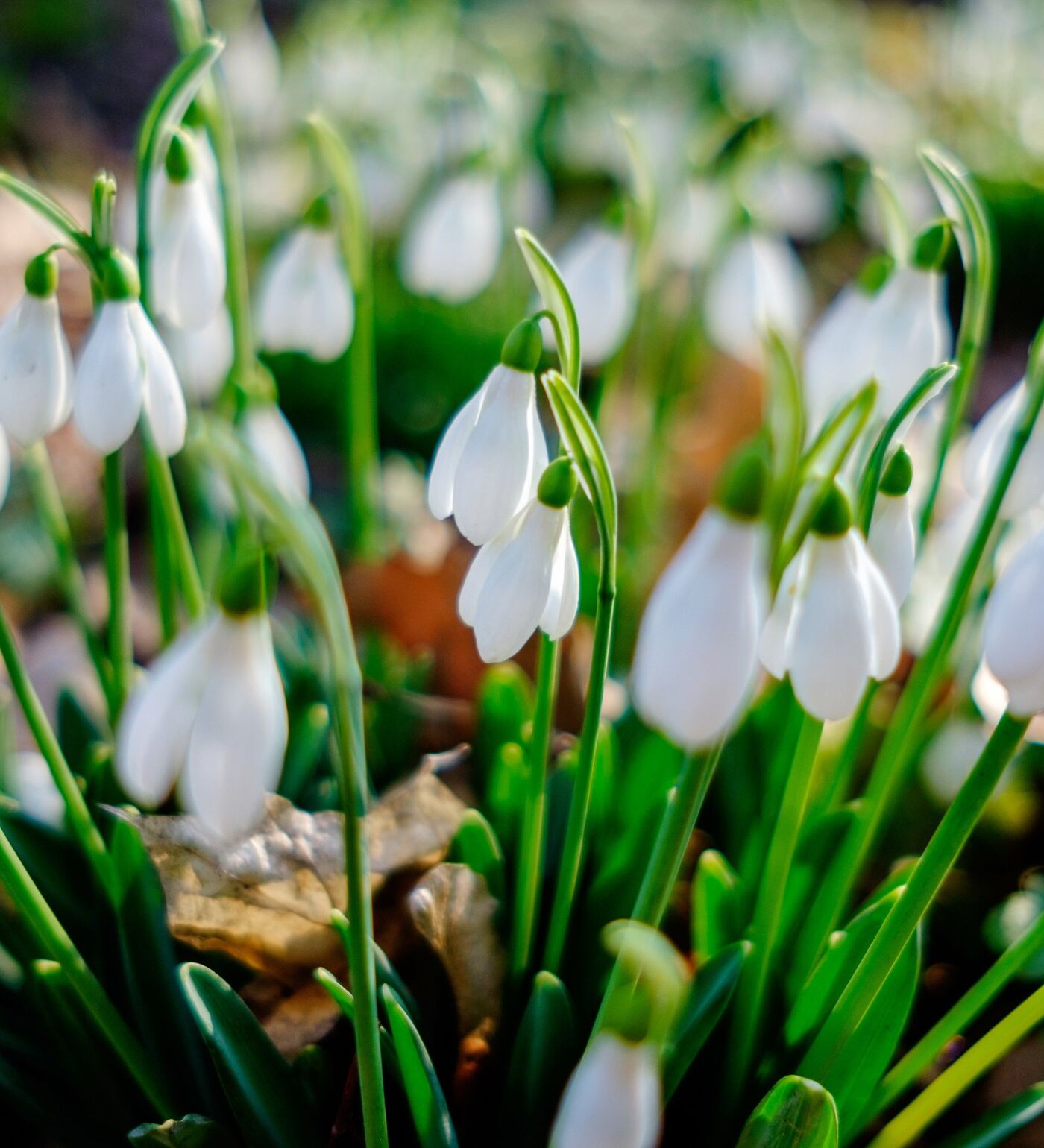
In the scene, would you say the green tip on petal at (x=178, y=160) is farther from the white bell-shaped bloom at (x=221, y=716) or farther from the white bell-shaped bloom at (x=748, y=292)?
the white bell-shaped bloom at (x=748, y=292)

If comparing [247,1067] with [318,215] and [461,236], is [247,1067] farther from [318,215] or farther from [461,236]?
[461,236]

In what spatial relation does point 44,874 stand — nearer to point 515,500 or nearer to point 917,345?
point 515,500

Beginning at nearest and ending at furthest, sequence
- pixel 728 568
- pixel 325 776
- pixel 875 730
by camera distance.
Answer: pixel 728 568, pixel 325 776, pixel 875 730

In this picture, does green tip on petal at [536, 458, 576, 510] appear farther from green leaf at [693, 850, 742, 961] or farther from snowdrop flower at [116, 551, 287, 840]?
green leaf at [693, 850, 742, 961]

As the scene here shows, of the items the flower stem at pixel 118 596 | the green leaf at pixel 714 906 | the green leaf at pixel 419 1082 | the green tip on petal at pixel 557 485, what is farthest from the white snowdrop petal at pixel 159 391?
the green leaf at pixel 714 906

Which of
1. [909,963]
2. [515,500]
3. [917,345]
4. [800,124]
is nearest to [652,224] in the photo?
[917,345]

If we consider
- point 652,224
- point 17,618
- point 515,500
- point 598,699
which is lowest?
point 17,618
